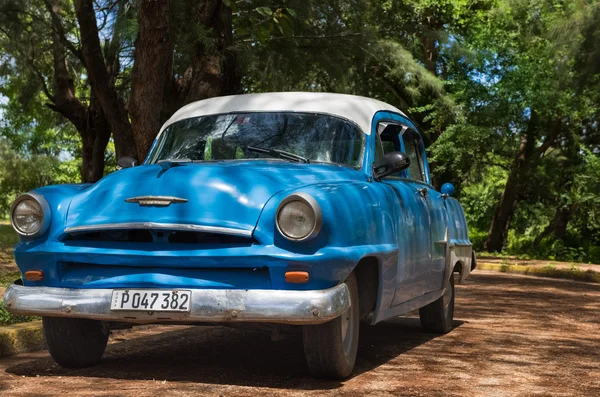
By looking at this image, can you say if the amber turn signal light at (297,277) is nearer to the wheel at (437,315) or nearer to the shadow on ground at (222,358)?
the shadow on ground at (222,358)

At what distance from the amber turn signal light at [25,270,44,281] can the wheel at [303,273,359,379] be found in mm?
1624

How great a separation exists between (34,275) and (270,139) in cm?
191

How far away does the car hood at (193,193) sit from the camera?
5.93 m

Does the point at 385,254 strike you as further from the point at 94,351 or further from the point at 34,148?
the point at 34,148

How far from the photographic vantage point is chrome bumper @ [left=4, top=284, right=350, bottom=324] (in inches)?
222

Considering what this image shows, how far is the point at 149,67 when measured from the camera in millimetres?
12156

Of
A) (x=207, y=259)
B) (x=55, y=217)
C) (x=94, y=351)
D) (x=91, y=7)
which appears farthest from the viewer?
(x=91, y=7)

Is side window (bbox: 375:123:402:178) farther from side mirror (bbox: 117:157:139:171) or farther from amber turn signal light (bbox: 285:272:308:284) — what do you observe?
amber turn signal light (bbox: 285:272:308:284)

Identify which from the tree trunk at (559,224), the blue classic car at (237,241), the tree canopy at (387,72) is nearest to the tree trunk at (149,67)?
the tree canopy at (387,72)

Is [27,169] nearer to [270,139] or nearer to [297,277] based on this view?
[270,139]

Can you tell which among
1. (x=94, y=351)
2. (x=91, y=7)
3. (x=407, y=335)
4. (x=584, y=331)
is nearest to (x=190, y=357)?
(x=94, y=351)

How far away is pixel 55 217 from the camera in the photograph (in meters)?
6.29

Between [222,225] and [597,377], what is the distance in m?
2.85

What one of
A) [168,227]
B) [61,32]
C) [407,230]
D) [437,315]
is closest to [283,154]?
[407,230]
